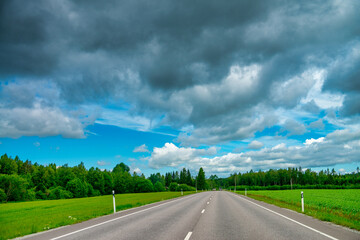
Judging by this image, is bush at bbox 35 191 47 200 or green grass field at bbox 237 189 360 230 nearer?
green grass field at bbox 237 189 360 230

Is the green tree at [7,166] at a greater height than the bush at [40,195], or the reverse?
the green tree at [7,166]

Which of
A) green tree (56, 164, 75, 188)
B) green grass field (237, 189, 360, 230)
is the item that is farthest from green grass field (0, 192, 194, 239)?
green tree (56, 164, 75, 188)

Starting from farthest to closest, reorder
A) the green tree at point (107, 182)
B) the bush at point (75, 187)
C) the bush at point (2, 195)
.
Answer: the green tree at point (107, 182) → the bush at point (75, 187) → the bush at point (2, 195)

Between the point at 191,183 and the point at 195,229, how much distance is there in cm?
14993

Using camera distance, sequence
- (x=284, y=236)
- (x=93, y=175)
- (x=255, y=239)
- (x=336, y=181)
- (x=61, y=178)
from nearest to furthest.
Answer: (x=255, y=239) → (x=284, y=236) → (x=61, y=178) → (x=93, y=175) → (x=336, y=181)

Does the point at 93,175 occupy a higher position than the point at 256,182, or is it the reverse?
the point at 93,175

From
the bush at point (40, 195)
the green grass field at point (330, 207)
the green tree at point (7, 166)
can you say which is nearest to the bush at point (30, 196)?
the bush at point (40, 195)

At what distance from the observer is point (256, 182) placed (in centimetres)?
18275

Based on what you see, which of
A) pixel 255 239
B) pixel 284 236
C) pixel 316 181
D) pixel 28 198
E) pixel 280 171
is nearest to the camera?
pixel 255 239

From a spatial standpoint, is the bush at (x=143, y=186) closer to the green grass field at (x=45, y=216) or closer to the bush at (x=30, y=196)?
the bush at (x=30, y=196)

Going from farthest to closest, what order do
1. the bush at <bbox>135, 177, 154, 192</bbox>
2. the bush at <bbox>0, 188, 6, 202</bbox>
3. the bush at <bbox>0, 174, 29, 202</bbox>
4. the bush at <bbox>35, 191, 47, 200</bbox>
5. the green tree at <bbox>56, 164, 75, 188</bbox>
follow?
the bush at <bbox>135, 177, 154, 192</bbox>
the green tree at <bbox>56, 164, 75, 188</bbox>
the bush at <bbox>35, 191, 47, 200</bbox>
the bush at <bbox>0, 174, 29, 202</bbox>
the bush at <bbox>0, 188, 6, 202</bbox>

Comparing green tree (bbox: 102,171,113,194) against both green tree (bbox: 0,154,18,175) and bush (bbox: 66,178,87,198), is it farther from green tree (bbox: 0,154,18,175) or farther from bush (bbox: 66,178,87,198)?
green tree (bbox: 0,154,18,175)

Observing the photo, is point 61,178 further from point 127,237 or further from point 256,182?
point 256,182

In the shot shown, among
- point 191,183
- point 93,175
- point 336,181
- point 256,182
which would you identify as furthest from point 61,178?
point 256,182
